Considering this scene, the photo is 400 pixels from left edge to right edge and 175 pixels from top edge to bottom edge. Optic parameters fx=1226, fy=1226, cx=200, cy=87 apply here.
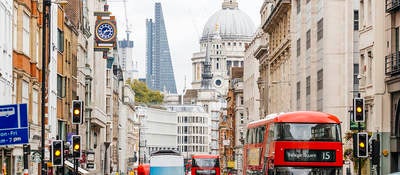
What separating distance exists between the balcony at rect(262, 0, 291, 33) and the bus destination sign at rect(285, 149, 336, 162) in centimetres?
4847

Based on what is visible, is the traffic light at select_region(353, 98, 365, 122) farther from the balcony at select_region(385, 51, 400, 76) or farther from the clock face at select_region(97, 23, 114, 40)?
the clock face at select_region(97, 23, 114, 40)

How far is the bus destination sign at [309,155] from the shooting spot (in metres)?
44.6

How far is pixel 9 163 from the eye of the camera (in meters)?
45.5

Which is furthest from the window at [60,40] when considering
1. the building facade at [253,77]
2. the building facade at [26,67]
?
the building facade at [253,77]

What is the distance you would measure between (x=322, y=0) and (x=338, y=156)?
31648 mm

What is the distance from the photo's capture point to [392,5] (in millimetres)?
54219

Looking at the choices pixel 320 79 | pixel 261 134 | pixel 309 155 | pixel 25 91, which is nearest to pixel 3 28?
pixel 25 91

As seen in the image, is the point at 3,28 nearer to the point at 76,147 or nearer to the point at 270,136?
the point at 76,147

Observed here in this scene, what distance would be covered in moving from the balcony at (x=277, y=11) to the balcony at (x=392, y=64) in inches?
1480

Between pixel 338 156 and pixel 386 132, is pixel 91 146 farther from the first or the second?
pixel 338 156

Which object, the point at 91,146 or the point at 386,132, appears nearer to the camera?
the point at 386,132

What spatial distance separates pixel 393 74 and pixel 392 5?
305cm

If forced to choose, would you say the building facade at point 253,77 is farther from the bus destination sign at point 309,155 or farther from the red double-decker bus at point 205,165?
the bus destination sign at point 309,155

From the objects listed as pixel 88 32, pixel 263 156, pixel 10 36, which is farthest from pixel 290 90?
pixel 10 36
